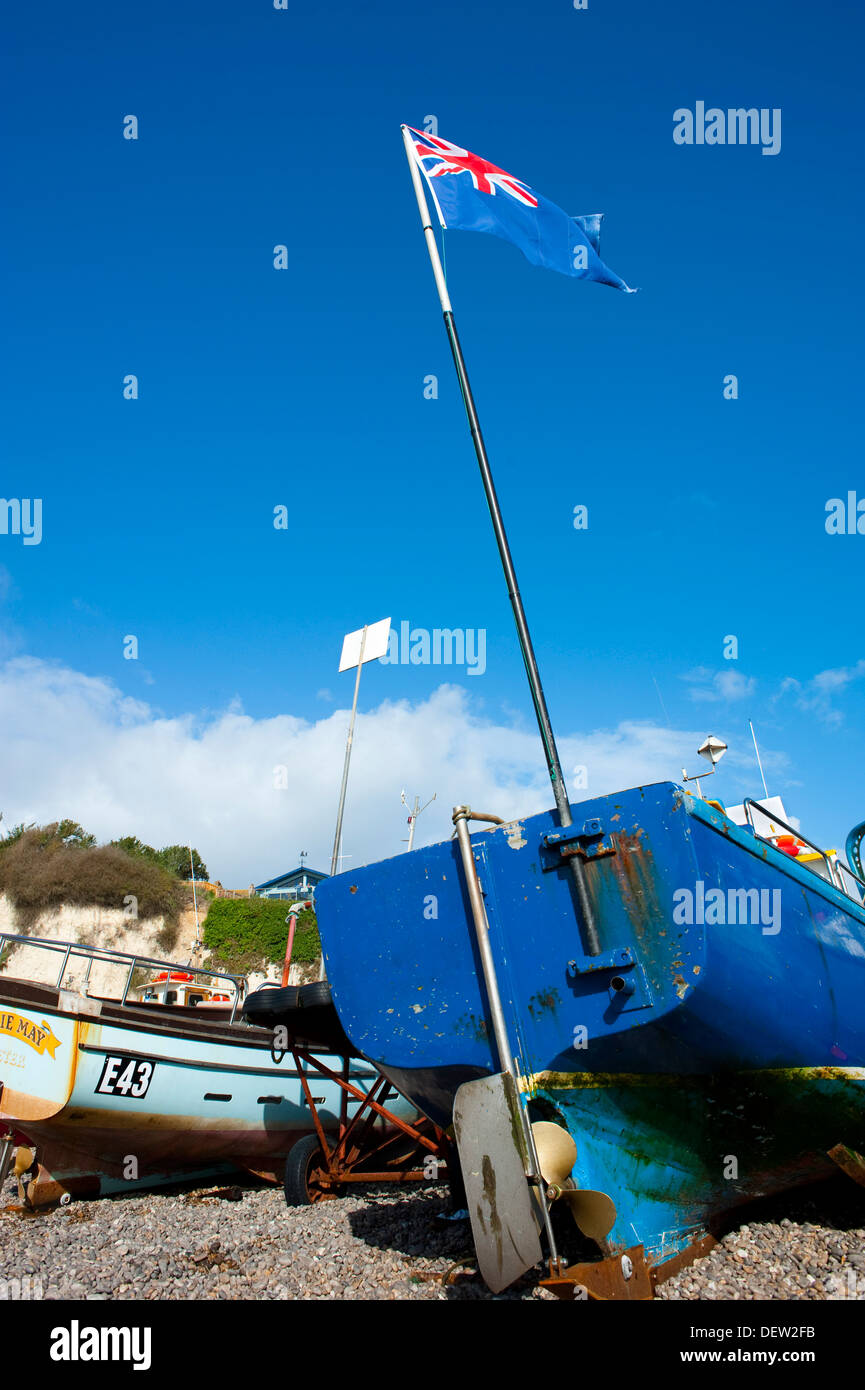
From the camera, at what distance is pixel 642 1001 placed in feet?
12.9

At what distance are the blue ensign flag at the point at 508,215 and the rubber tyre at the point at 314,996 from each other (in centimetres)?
678

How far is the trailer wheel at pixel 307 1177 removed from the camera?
284 inches

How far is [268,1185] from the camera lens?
30.1 ft

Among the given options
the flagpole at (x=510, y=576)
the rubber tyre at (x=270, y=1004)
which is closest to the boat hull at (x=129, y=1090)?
the rubber tyre at (x=270, y=1004)

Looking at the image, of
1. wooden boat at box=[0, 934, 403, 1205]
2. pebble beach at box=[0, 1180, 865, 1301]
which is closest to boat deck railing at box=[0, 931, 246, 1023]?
wooden boat at box=[0, 934, 403, 1205]

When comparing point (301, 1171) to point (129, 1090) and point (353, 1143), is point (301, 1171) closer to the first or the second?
point (353, 1143)

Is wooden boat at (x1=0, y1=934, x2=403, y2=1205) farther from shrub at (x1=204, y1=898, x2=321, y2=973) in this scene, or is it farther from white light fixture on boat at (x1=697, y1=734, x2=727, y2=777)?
shrub at (x1=204, y1=898, x2=321, y2=973)

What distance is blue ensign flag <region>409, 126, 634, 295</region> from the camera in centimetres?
669

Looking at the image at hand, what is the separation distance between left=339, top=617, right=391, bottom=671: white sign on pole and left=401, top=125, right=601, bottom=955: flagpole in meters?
5.17

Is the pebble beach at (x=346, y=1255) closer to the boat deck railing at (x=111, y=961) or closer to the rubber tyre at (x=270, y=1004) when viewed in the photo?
the rubber tyre at (x=270, y=1004)

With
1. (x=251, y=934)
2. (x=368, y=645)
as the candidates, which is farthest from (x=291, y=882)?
(x=368, y=645)

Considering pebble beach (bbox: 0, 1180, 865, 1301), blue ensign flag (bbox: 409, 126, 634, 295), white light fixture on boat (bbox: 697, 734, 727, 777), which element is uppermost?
blue ensign flag (bbox: 409, 126, 634, 295)
